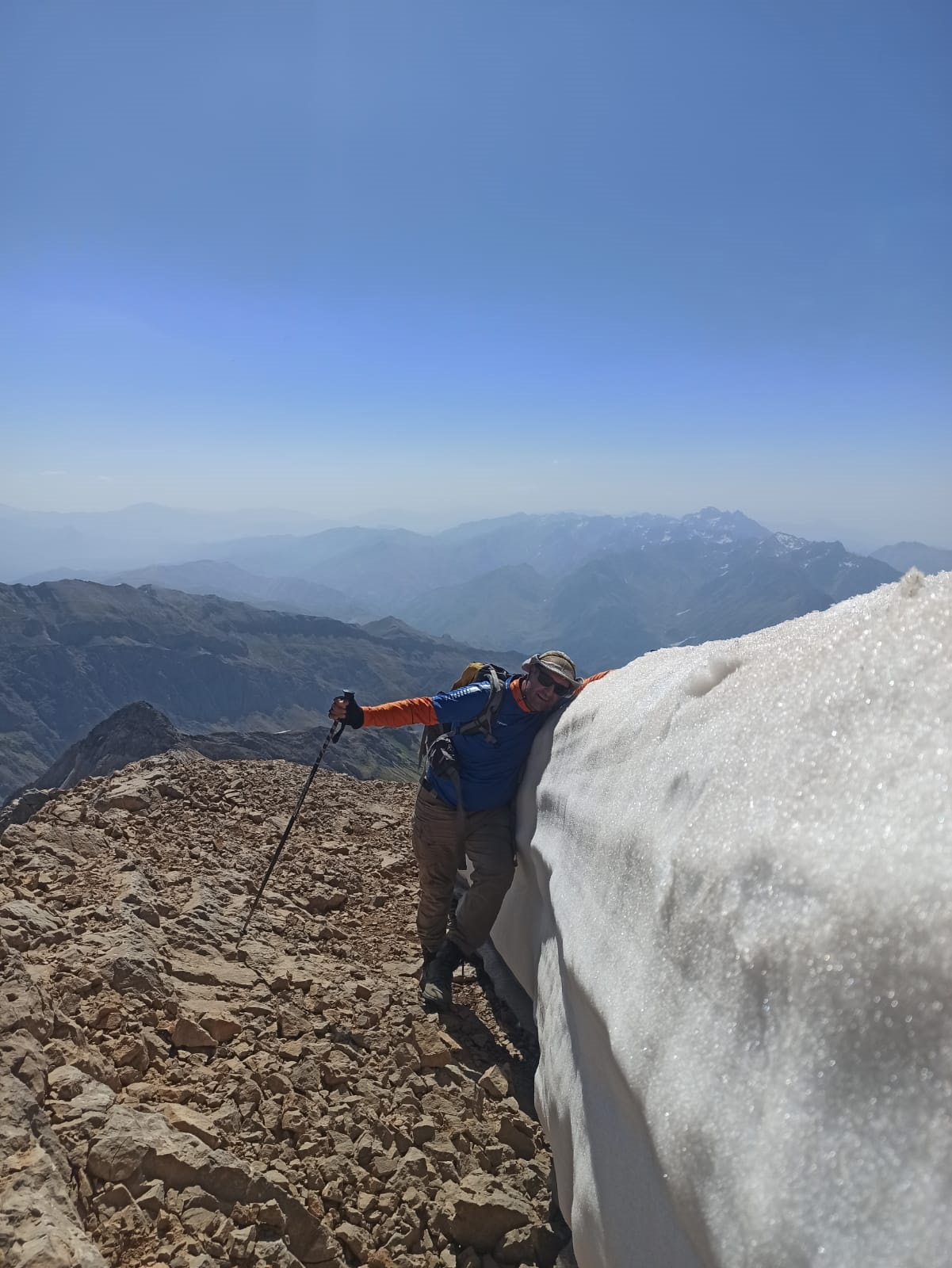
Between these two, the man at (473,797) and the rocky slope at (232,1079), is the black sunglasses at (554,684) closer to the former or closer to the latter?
the man at (473,797)

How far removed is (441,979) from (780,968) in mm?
4455

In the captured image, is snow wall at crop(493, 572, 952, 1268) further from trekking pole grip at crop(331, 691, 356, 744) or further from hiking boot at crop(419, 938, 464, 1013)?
trekking pole grip at crop(331, 691, 356, 744)

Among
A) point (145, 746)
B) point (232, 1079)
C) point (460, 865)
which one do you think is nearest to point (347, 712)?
point (460, 865)

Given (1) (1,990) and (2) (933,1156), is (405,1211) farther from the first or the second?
(2) (933,1156)

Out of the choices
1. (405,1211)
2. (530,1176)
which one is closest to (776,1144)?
(405,1211)

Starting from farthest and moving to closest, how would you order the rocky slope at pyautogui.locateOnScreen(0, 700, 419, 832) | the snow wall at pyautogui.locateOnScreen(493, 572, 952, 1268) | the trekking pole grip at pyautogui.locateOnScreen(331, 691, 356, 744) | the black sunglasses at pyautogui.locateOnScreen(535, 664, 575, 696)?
1. the rocky slope at pyautogui.locateOnScreen(0, 700, 419, 832)
2. the trekking pole grip at pyautogui.locateOnScreen(331, 691, 356, 744)
3. the black sunglasses at pyautogui.locateOnScreen(535, 664, 575, 696)
4. the snow wall at pyautogui.locateOnScreen(493, 572, 952, 1268)

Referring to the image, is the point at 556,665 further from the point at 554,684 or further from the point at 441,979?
the point at 441,979

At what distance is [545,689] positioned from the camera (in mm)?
6266

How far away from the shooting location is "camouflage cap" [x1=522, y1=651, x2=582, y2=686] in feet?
20.5

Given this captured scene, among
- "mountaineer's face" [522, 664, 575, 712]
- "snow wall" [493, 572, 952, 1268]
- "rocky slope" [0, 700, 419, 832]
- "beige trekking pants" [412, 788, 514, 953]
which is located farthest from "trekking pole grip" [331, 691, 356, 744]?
"rocky slope" [0, 700, 419, 832]

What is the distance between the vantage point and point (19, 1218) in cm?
267

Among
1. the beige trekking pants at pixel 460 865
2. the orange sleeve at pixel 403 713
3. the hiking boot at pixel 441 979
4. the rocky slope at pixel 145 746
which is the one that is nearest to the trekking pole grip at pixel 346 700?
the orange sleeve at pixel 403 713

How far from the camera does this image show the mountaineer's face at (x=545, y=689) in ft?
20.5

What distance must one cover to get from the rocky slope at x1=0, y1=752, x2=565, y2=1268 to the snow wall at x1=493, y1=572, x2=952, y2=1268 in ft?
2.71
